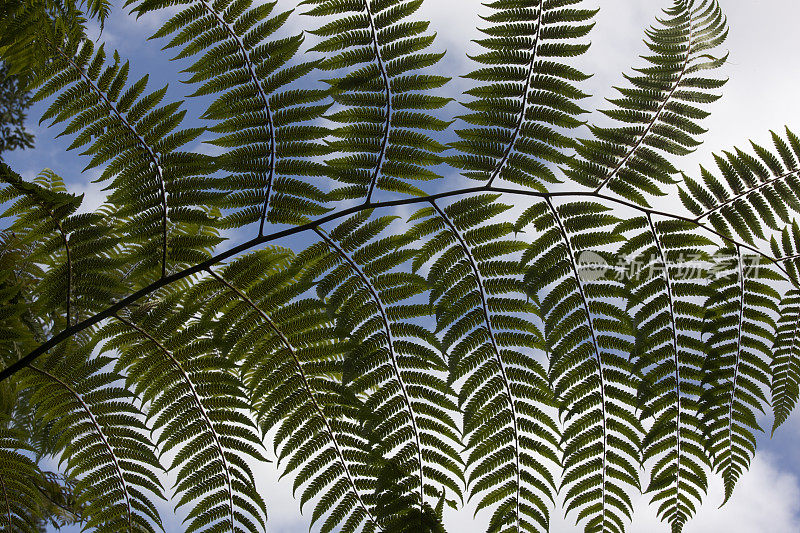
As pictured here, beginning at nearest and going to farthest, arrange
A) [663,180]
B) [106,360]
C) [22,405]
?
1. [106,360]
2. [663,180]
3. [22,405]

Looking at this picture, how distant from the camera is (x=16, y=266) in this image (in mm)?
3477

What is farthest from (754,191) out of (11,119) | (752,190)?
(11,119)

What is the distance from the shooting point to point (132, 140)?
2041mm

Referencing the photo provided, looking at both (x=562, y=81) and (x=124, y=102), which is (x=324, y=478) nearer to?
(x=124, y=102)

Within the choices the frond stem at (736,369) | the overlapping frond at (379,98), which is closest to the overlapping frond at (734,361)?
the frond stem at (736,369)

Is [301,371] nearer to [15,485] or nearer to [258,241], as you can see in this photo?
[258,241]

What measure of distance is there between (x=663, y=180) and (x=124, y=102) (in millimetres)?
2003

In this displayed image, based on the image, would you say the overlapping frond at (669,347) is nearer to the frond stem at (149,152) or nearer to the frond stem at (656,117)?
the frond stem at (656,117)

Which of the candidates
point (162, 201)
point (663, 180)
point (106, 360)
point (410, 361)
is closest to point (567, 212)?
point (663, 180)

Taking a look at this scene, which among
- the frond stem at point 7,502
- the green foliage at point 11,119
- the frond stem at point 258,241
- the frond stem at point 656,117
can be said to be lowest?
the frond stem at point 7,502

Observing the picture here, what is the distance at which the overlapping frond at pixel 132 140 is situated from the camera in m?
2.02

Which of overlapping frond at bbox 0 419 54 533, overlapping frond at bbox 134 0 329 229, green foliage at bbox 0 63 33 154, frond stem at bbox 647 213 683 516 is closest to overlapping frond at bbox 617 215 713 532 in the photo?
frond stem at bbox 647 213 683 516

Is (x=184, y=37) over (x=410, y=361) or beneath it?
over

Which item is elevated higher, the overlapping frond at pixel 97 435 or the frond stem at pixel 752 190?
the frond stem at pixel 752 190
